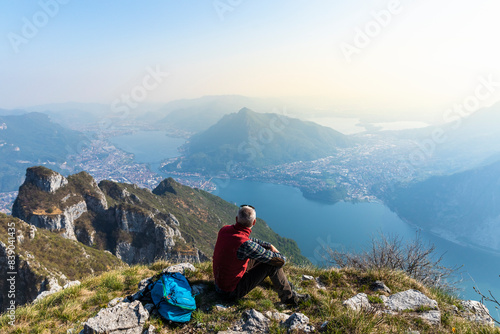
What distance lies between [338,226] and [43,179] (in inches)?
4152

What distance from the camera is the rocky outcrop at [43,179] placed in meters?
48.7

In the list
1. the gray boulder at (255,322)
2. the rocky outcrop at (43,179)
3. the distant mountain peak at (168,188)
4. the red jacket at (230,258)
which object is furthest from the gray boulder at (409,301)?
the distant mountain peak at (168,188)

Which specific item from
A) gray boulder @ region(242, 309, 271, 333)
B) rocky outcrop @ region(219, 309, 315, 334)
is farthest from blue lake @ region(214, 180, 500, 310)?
gray boulder @ region(242, 309, 271, 333)

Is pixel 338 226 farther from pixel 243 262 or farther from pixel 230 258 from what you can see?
pixel 230 258

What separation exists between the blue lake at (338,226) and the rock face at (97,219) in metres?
49.3

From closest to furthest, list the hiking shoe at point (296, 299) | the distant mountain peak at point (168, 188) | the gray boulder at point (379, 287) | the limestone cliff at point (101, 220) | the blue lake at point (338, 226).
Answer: the hiking shoe at point (296, 299) → the gray boulder at point (379, 287) → the limestone cliff at point (101, 220) → the blue lake at point (338, 226) → the distant mountain peak at point (168, 188)

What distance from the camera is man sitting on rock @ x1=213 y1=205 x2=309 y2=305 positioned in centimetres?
411

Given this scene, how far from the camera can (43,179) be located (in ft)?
159

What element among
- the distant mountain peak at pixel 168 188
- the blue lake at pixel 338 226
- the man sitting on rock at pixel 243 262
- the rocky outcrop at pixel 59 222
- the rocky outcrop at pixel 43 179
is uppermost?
the man sitting on rock at pixel 243 262

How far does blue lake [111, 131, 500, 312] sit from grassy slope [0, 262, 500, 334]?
227 ft

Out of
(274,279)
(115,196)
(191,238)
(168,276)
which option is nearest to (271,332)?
(274,279)

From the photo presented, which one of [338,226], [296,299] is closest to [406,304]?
[296,299]

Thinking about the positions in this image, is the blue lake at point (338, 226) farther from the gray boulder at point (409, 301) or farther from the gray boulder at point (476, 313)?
the gray boulder at point (409, 301)

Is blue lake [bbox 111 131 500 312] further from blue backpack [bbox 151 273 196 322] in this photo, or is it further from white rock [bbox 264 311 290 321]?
blue backpack [bbox 151 273 196 322]
